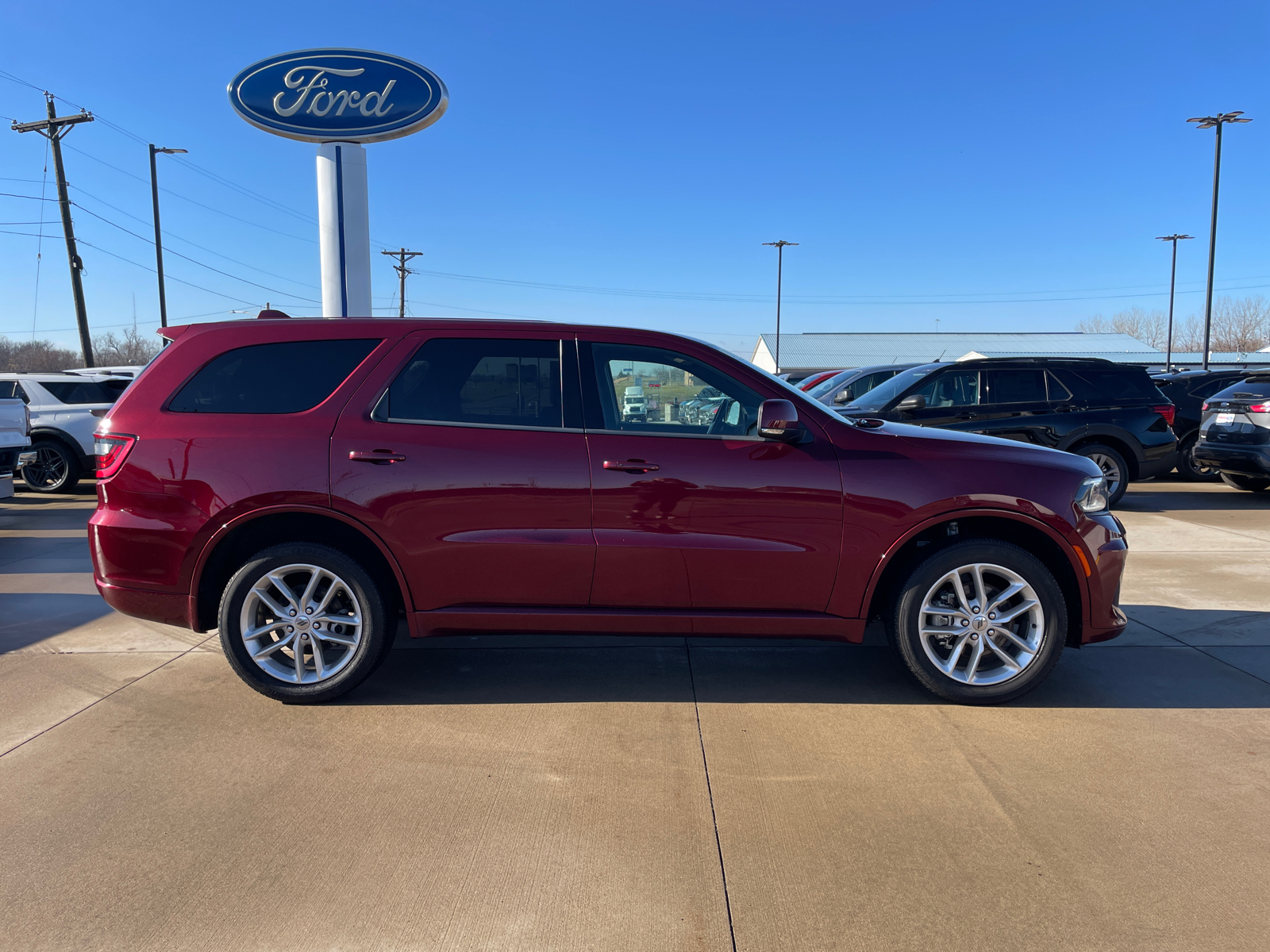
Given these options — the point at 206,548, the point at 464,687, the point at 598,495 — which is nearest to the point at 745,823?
the point at 598,495

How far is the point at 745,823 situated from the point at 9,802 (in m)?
2.72

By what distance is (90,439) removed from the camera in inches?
436

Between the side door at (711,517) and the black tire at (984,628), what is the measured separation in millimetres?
424

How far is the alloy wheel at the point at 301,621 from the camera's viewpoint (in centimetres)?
392

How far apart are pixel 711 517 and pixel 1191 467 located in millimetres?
11744

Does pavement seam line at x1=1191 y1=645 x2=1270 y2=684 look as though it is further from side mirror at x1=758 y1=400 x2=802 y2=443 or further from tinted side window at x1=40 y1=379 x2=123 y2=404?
tinted side window at x1=40 y1=379 x2=123 y2=404

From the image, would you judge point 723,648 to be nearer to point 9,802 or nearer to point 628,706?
point 628,706

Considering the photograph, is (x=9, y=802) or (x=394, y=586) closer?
(x=9, y=802)

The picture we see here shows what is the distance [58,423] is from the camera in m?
11.1

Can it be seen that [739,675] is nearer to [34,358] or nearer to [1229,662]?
[1229,662]

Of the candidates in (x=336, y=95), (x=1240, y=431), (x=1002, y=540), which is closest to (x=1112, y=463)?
(x=1240, y=431)

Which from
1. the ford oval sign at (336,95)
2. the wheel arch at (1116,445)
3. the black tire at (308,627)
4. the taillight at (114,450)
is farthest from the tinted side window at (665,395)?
the ford oval sign at (336,95)

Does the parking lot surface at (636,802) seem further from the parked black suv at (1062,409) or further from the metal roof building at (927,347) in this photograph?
the metal roof building at (927,347)

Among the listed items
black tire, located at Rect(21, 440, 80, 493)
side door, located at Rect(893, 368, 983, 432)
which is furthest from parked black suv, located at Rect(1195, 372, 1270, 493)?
black tire, located at Rect(21, 440, 80, 493)
